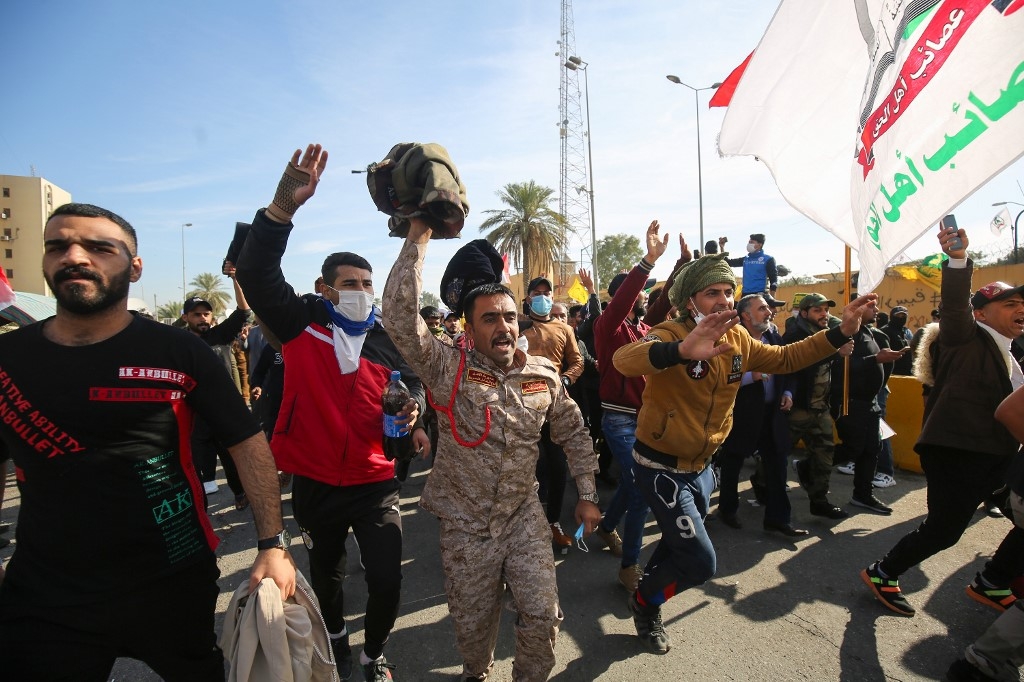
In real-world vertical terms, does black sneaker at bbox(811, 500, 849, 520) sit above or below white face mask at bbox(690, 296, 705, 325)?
below

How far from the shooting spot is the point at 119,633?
1.81m

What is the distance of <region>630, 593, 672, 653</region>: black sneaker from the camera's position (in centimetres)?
312

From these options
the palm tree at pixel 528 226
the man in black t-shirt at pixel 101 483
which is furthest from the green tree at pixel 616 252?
the man in black t-shirt at pixel 101 483

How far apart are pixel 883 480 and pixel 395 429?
19.7 feet

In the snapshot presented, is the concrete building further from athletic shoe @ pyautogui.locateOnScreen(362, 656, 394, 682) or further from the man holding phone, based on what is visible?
the man holding phone

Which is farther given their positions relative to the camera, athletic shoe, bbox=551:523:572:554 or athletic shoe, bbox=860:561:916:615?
athletic shoe, bbox=551:523:572:554

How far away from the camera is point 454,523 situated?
2.58 m

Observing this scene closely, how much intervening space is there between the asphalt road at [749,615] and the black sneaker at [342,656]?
246 millimetres

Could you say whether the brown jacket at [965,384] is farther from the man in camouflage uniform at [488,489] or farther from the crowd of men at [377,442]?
the man in camouflage uniform at [488,489]

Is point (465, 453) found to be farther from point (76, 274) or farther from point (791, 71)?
point (791, 71)

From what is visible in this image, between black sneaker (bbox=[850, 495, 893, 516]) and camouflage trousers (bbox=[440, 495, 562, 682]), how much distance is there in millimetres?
4335

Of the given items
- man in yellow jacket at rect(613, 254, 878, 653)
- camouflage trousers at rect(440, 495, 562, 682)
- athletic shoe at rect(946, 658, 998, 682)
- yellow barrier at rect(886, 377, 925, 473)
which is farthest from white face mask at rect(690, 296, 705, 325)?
yellow barrier at rect(886, 377, 925, 473)

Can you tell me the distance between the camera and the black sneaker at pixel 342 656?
9.84ft

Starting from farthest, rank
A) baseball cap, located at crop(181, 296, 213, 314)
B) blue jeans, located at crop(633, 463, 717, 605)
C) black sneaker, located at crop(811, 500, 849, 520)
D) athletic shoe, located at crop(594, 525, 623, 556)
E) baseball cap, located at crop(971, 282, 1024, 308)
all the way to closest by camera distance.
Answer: baseball cap, located at crop(181, 296, 213, 314) → black sneaker, located at crop(811, 500, 849, 520) → athletic shoe, located at crop(594, 525, 623, 556) → baseball cap, located at crop(971, 282, 1024, 308) → blue jeans, located at crop(633, 463, 717, 605)
